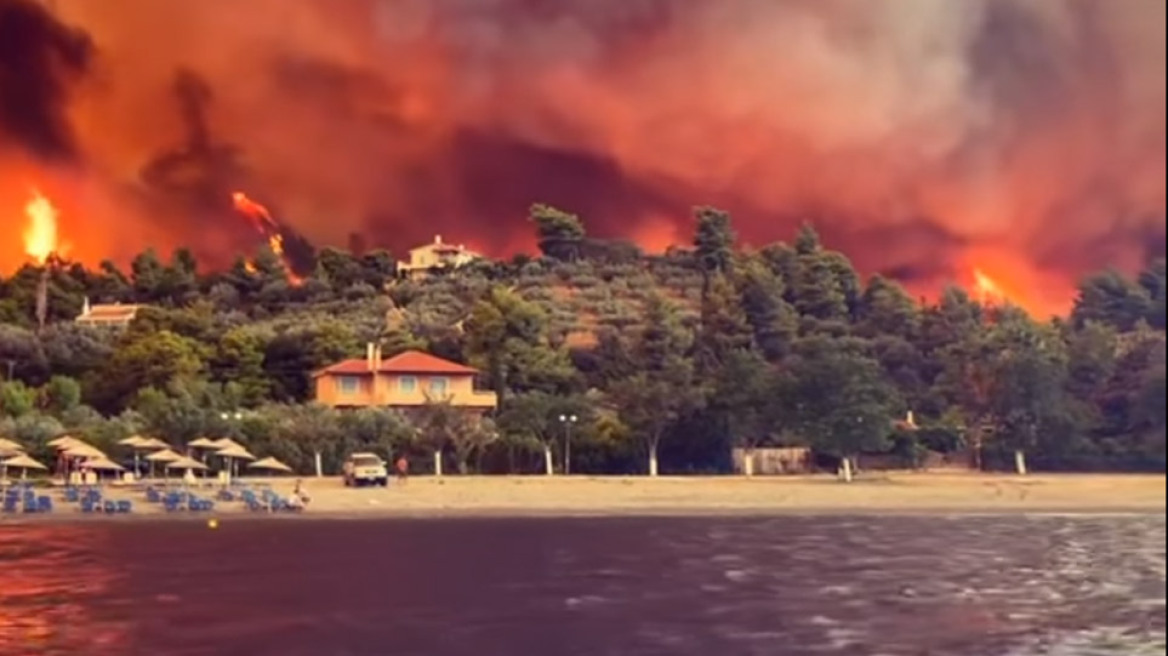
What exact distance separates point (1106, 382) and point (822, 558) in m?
4.49

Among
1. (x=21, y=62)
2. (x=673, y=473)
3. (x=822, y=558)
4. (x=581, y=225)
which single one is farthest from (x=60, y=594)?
(x=581, y=225)

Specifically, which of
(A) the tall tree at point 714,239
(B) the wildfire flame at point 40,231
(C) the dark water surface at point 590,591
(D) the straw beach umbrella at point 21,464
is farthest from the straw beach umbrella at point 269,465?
(A) the tall tree at point 714,239

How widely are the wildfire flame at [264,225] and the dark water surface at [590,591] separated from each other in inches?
146

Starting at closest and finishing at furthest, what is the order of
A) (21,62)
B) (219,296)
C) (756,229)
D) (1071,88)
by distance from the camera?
(1071,88) < (21,62) < (219,296) < (756,229)

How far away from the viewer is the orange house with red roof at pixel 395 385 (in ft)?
48.2

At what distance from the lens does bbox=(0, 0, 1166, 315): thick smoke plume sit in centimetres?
1023

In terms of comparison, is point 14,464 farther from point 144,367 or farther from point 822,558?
point 822,558

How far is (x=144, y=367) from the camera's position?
14.4m

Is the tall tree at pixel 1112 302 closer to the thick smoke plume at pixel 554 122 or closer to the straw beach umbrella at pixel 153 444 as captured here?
the thick smoke plume at pixel 554 122

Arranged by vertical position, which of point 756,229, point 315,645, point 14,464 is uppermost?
point 756,229

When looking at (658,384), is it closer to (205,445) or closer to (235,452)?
(235,452)

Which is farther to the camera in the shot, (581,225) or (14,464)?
(581,225)

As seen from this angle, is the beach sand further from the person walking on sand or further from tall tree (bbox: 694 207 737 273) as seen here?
tall tree (bbox: 694 207 737 273)

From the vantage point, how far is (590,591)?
8.94m
